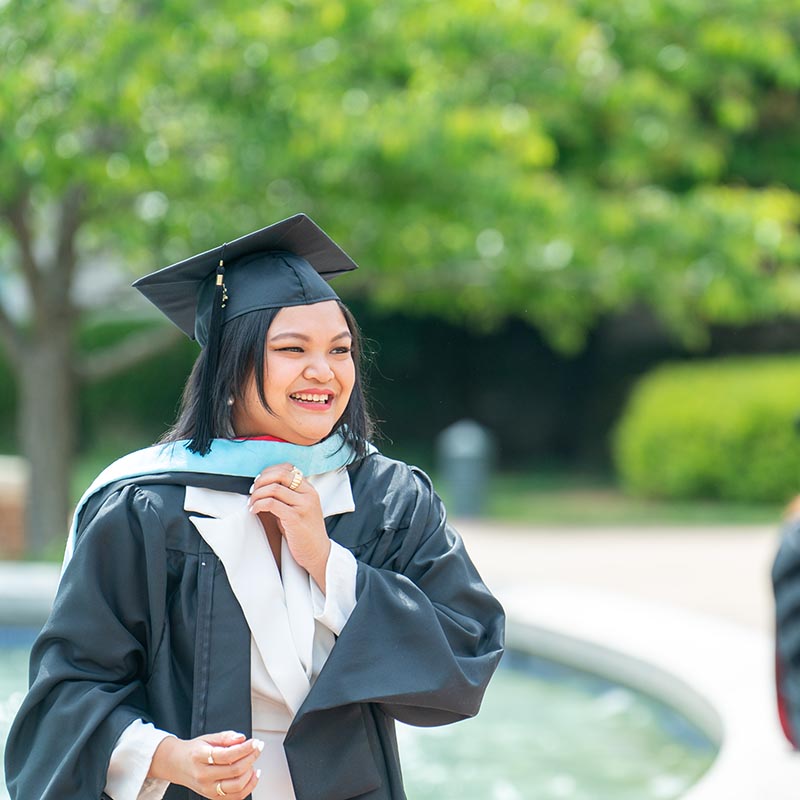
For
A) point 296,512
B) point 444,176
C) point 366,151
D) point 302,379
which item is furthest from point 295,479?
point 444,176

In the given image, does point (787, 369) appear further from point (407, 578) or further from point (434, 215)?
point (407, 578)

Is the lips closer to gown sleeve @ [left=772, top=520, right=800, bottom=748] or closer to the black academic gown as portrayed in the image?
the black academic gown

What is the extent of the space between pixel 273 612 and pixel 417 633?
206 millimetres

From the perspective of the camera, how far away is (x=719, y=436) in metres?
13.3

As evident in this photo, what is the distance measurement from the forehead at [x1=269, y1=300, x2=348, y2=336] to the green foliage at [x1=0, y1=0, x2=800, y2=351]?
510cm

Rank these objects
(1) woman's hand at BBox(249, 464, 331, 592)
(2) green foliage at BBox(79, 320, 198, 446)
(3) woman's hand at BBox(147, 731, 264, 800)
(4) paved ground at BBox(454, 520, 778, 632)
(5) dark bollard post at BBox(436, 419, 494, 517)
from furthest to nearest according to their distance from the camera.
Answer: (2) green foliage at BBox(79, 320, 198, 446) → (5) dark bollard post at BBox(436, 419, 494, 517) → (4) paved ground at BBox(454, 520, 778, 632) → (1) woman's hand at BBox(249, 464, 331, 592) → (3) woman's hand at BBox(147, 731, 264, 800)

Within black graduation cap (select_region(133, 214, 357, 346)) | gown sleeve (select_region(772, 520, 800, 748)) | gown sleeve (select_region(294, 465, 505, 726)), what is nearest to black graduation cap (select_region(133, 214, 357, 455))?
black graduation cap (select_region(133, 214, 357, 346))

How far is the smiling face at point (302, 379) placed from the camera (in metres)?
2.00

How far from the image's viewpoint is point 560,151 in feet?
46.5

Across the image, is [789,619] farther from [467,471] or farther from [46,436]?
[467,471]

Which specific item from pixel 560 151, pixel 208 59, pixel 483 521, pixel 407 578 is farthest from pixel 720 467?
pixel 407 578

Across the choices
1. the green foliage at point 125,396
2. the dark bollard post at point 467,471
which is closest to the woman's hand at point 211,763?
the dark bollard post at point 467,471

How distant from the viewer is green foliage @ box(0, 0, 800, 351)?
7219mm

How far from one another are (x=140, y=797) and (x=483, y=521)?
1067 centimetres
